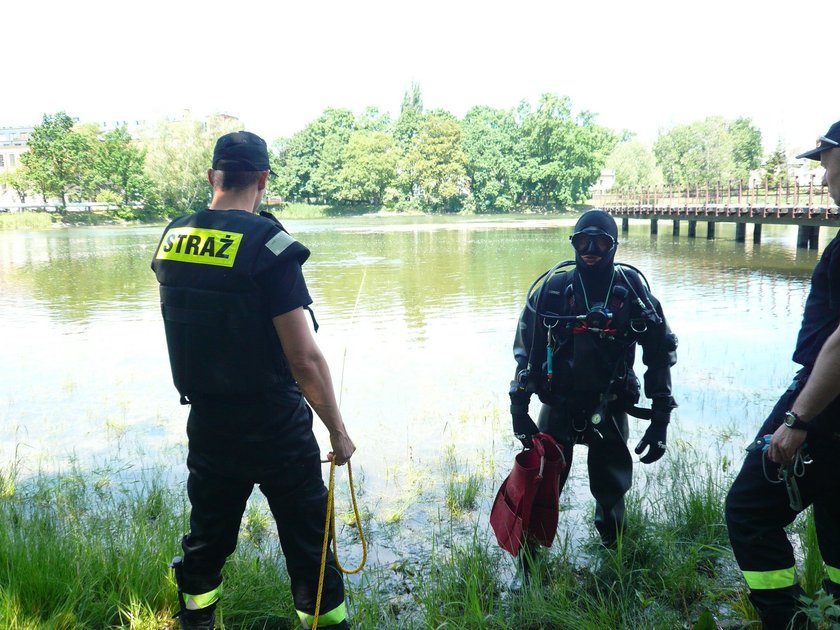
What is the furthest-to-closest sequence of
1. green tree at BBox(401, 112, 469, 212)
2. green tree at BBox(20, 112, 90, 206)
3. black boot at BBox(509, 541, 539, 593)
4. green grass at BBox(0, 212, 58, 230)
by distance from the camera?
green tree at BBox(401, 112, 469, 212)
green tree at BBox(20, 112, 90, 206)
green grass at BBox(0, 212, 58, 230)
black boot at BBox(509, 541, 539, 593)

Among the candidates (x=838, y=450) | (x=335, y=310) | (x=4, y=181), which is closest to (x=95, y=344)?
(x=335, y=310)

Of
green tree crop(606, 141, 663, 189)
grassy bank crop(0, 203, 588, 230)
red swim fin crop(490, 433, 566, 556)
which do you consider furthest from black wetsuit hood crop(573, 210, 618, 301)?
green tree crop(606, 141, 663, 189)

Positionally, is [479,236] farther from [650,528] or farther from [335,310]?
[650,528]

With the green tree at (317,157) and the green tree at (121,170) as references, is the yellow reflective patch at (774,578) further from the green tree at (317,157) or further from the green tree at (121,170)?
the green tree at (317,157)

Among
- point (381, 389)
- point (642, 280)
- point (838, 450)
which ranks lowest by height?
point (381, 389)

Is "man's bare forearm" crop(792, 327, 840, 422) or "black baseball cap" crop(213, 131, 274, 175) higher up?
"black baseball cap" crop(213, 131, 274, 175)

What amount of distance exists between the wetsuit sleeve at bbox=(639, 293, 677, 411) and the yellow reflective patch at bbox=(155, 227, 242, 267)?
1901mm

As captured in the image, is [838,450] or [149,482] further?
[149,482]

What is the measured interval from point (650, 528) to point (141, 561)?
93.7 inches

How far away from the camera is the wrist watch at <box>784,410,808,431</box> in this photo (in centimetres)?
207

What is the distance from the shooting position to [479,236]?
3412 cm

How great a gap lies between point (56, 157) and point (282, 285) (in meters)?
67.0

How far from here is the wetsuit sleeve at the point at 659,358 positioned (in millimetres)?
3123

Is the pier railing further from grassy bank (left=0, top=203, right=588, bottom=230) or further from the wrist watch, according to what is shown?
grassy bank (left=0, top=203, right=588, bottom=230)
